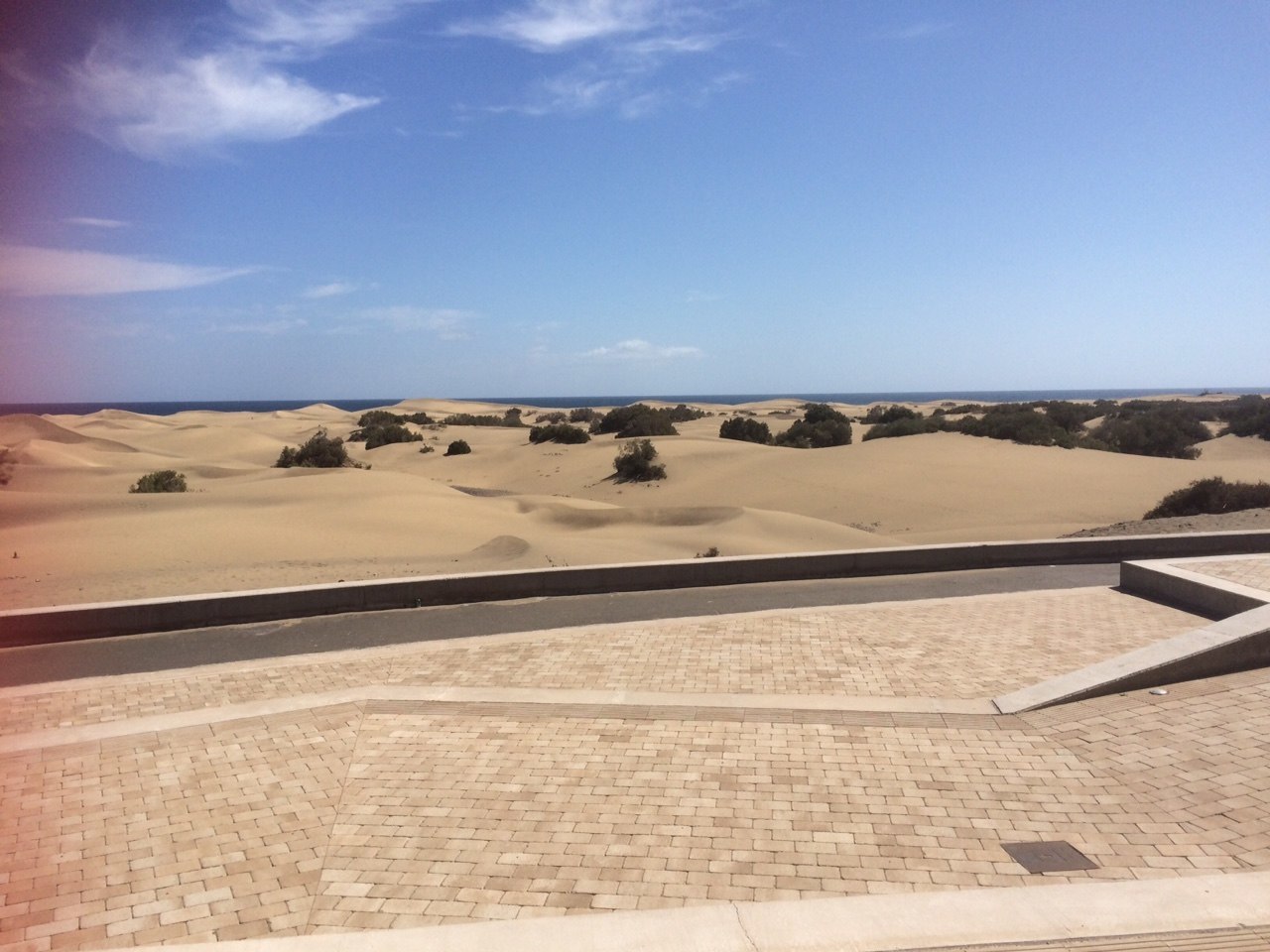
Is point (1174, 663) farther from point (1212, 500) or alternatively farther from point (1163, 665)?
point (1212, 500)

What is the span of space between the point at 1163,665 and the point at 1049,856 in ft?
11.1

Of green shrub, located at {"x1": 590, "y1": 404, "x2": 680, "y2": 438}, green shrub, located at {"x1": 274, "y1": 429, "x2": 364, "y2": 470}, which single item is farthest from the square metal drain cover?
green shrub, located at {"x1": 590, "y1": 404, "x2": 680, "y2": 438}

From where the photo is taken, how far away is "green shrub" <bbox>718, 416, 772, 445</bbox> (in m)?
43.2

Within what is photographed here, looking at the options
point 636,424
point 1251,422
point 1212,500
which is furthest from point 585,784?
point 1251,422

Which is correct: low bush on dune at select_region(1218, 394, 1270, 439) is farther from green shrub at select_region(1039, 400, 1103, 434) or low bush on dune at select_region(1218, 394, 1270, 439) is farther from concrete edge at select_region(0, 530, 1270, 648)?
concrete edge at select_region(0, 530, 1270, 648)

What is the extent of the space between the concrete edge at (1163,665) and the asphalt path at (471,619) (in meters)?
3.62

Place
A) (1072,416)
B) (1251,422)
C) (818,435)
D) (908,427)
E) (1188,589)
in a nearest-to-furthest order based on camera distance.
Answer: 1. (1188,589)
2. (908,427)
3. (818,435)
4. (1251,422)
5. (1072,416)

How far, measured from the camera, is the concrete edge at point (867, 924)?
4.14m

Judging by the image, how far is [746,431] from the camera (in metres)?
43.4

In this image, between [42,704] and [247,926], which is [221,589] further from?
[247,926]

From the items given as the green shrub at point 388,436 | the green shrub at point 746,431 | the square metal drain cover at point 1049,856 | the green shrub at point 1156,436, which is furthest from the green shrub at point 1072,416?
the square metal drain cover at point 1049,856

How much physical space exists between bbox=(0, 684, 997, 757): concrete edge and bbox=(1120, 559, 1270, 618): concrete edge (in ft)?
14.1

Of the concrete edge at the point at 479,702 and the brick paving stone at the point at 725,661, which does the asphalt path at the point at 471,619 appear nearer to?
the brick paving stone at the point at 725,661

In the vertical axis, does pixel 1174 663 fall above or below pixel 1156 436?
below
